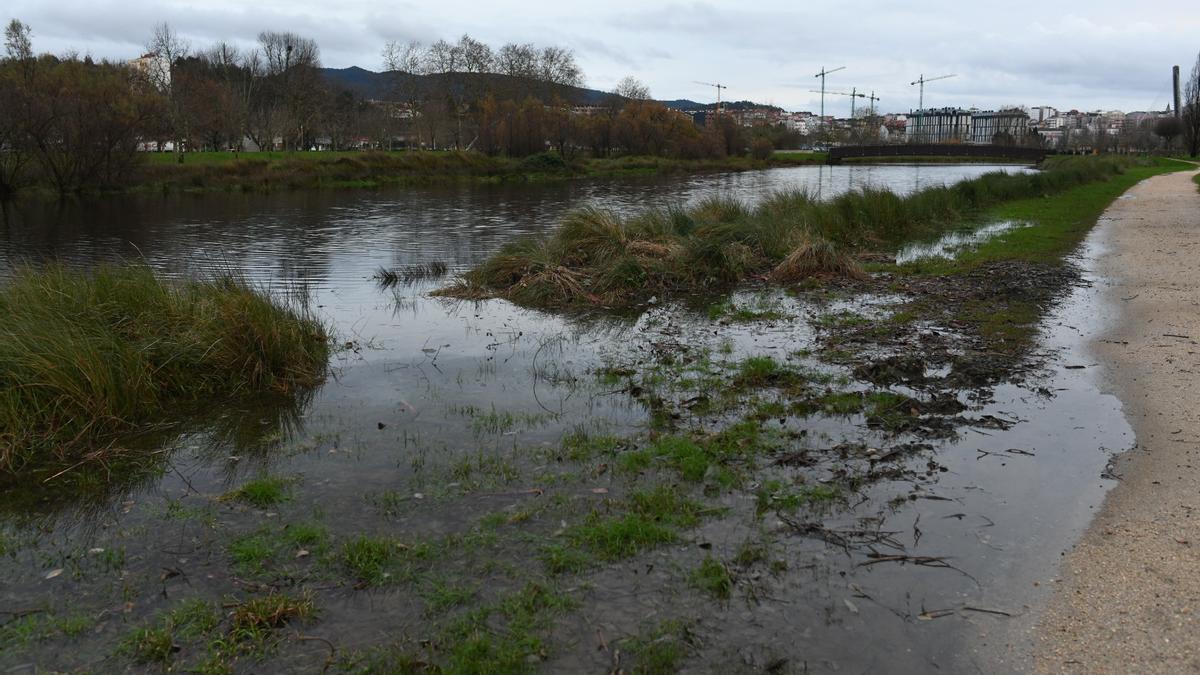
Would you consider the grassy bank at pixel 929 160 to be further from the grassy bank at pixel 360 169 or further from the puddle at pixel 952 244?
the puddle at pixel 952 244

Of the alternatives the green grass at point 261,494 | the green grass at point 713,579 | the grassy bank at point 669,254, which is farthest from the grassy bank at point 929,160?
the green grass at point 713,579

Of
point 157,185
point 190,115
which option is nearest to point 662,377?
point 157,185

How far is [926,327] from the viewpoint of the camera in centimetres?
1144

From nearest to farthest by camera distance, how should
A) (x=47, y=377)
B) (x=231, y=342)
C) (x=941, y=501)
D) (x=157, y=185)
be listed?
(x=941, y=501), (x=47, y=377), (x=231, y=342), (x=157, y=185)

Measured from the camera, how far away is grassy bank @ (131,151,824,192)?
170 feet

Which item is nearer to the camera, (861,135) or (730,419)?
(730,419)

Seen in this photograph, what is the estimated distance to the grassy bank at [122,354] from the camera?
727 centimetres

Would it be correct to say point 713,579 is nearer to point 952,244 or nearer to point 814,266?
point 814,266

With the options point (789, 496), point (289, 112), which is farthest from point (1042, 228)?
point (289, 112)

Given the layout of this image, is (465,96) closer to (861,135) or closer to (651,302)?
(861,135)

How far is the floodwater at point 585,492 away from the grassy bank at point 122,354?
667 millimetres

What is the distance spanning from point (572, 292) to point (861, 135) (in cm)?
15556

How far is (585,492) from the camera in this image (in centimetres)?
621

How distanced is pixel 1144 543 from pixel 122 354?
870 cm
